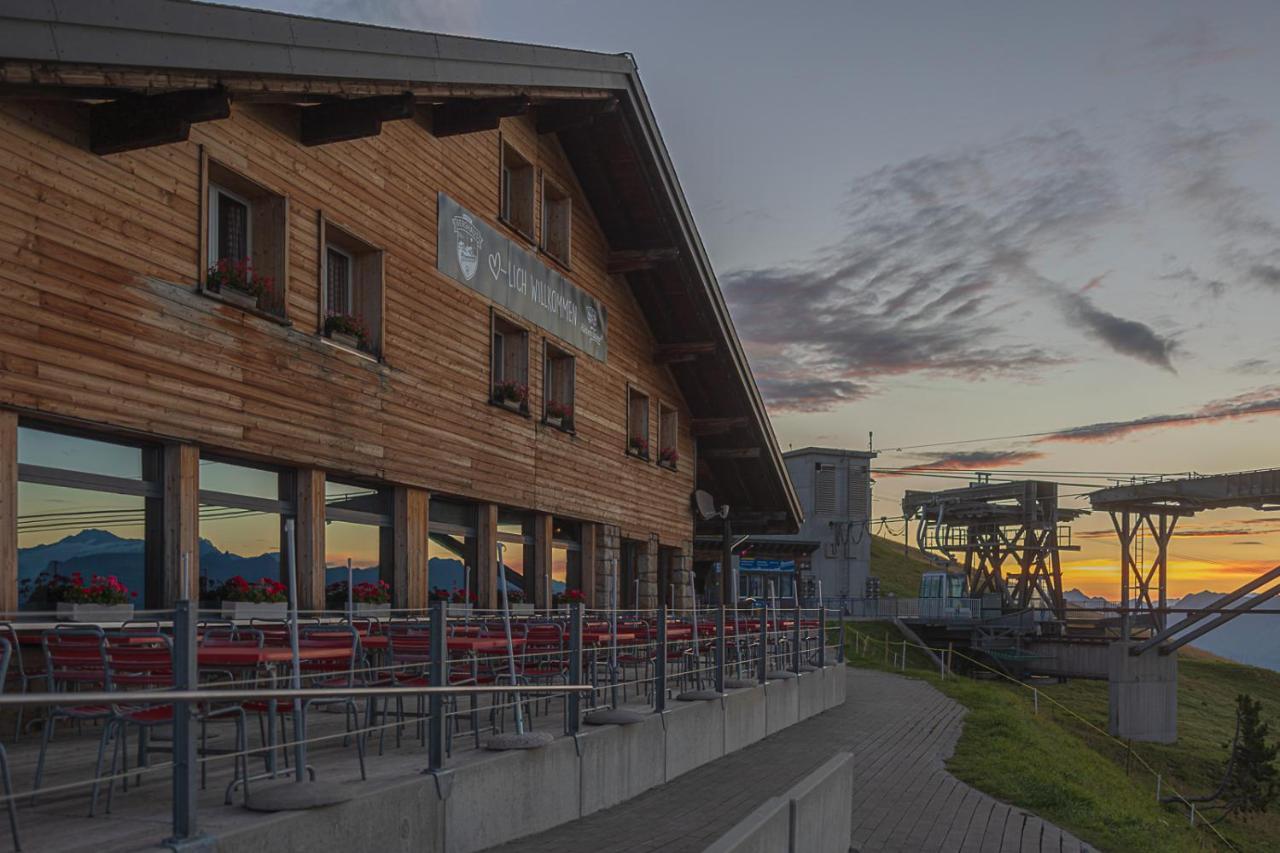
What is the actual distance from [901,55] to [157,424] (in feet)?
41.5

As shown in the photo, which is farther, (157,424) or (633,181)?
(633,181)

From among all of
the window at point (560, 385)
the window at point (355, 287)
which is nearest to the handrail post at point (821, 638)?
the window at point (560, 385)

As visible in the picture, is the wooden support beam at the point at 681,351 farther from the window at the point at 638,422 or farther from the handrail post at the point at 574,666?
the handrail post at the point at 574,666

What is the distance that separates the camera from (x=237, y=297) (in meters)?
11.9

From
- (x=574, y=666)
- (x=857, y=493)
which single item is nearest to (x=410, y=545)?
(x=574, y=666)

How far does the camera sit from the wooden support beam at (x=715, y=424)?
81.8 ft

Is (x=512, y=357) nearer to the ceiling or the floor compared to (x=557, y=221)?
nearer to the floor

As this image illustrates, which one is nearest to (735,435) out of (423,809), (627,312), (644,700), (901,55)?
(627,312)

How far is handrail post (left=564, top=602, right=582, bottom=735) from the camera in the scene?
31.9 ft

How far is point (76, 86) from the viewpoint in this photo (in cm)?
958

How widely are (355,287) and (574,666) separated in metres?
6.40

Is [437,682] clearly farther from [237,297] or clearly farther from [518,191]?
[518,191]

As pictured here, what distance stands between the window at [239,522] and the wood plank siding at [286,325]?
0.26 meters

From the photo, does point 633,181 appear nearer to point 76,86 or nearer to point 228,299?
point 228,299
